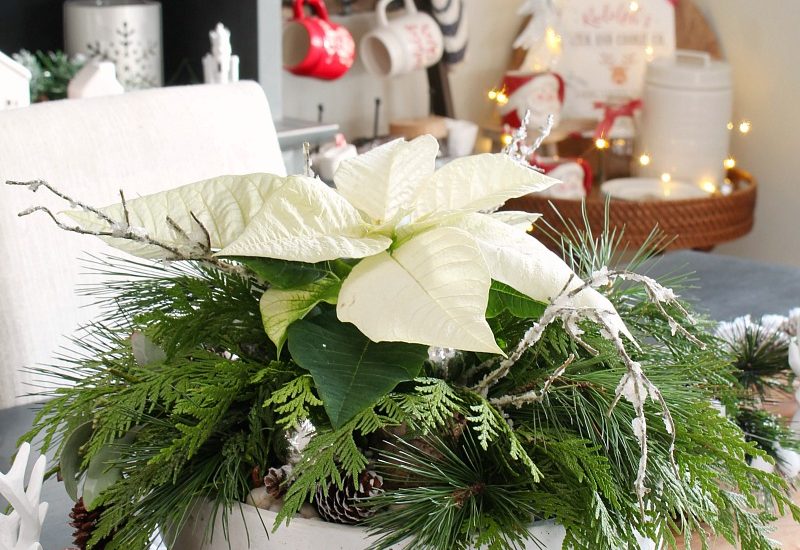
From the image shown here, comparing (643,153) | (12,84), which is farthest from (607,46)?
(12,84)

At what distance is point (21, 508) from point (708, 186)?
7.82 feet

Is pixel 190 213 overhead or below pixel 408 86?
overhead

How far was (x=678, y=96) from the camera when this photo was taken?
8.60 feet

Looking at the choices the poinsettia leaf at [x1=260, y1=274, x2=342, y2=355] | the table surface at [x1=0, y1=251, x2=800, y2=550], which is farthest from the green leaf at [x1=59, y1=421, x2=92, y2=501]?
the table surface at [x1=0, y1=251, x2=800, y2=550]

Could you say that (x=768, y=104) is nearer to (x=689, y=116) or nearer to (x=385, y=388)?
(x=689, y=116)

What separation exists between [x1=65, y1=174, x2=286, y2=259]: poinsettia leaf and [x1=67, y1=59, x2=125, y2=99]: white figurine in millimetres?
948

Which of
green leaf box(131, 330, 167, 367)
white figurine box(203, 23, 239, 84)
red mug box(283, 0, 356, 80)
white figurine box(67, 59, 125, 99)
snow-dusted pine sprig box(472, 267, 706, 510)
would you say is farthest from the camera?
Result: red mug box(283, 0, 356, 80)

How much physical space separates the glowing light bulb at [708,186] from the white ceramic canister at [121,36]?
143 centimetres

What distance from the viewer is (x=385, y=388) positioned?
42 cm

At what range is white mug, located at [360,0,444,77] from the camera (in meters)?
2.39

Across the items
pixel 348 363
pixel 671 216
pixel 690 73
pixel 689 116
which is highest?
pixel 348 363

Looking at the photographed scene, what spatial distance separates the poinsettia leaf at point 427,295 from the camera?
1.32 ft

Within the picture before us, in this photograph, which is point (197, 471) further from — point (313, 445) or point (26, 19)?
point (26, 19)

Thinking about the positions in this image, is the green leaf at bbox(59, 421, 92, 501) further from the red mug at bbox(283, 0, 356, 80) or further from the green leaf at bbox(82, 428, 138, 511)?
the red mug at bbox(283, 0, 356, 80)
